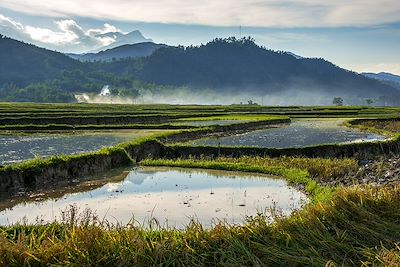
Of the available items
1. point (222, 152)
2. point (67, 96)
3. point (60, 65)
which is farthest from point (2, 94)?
point (222, 152)

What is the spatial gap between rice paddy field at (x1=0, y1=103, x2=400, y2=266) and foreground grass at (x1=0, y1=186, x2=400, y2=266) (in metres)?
0.02

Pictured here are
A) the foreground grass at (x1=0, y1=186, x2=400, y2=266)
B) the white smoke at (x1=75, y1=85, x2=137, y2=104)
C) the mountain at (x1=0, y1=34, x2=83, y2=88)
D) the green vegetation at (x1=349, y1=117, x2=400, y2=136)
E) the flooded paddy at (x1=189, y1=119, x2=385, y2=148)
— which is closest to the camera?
the foreground grass at (x1=0, y1=186, x2=400, y2=266)

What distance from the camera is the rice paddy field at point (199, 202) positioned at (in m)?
5.70

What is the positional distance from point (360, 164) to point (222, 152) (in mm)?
4782

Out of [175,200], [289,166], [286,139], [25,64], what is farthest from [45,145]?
[25,64]

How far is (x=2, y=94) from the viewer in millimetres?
145250

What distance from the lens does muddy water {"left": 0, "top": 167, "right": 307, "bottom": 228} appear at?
9023 mm

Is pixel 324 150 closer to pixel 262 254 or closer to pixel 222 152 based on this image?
pixel 222 152

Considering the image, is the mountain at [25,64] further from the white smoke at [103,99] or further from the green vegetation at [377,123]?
the green vegetation at [377,123]

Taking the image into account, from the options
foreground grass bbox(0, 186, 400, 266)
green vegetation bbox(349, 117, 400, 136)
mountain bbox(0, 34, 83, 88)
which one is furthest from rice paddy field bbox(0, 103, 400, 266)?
mountain bbox(0, 34, 83, 88)

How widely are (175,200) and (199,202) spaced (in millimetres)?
567

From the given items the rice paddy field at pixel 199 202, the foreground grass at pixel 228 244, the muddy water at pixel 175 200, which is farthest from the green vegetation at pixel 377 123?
the foreground grass at pixel 228 244

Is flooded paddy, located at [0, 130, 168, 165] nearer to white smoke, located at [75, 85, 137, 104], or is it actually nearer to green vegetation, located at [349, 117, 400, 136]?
green vegetation, located at [349, 117, 400, 136]

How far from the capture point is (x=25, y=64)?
6993 inches
